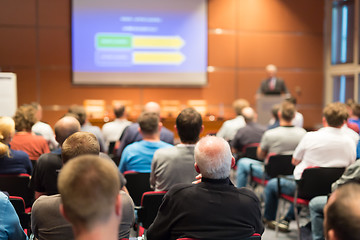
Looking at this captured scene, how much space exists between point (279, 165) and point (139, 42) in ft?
18.3

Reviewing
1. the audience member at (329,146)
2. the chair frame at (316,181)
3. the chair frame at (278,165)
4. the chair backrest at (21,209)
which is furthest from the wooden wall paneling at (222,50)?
the chair backrest at (21,209)

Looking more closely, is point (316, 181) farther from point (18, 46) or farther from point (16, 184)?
point (18, 46)

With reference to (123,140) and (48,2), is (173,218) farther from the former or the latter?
(48,2)

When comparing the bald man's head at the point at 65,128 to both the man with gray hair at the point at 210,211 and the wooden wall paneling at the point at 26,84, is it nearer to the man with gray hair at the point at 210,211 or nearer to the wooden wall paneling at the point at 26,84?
the man with gray hair at the point at 210,211

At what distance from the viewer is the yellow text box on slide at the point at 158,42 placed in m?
9.20

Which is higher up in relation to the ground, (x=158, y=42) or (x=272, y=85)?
(x=158, y=42)

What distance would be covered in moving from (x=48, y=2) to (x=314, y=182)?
7164 mm

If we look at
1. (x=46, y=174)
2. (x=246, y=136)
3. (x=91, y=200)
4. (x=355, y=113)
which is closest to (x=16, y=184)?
(x=46, y=174)

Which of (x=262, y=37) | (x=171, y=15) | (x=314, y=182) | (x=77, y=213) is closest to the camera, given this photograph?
(x=77, y=213)

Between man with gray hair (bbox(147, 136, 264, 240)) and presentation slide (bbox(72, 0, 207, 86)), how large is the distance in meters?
7.19

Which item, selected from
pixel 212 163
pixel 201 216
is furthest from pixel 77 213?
pixel 212 163

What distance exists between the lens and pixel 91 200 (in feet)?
3.91

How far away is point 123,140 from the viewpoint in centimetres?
486

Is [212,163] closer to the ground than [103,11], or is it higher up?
closer to the ground
